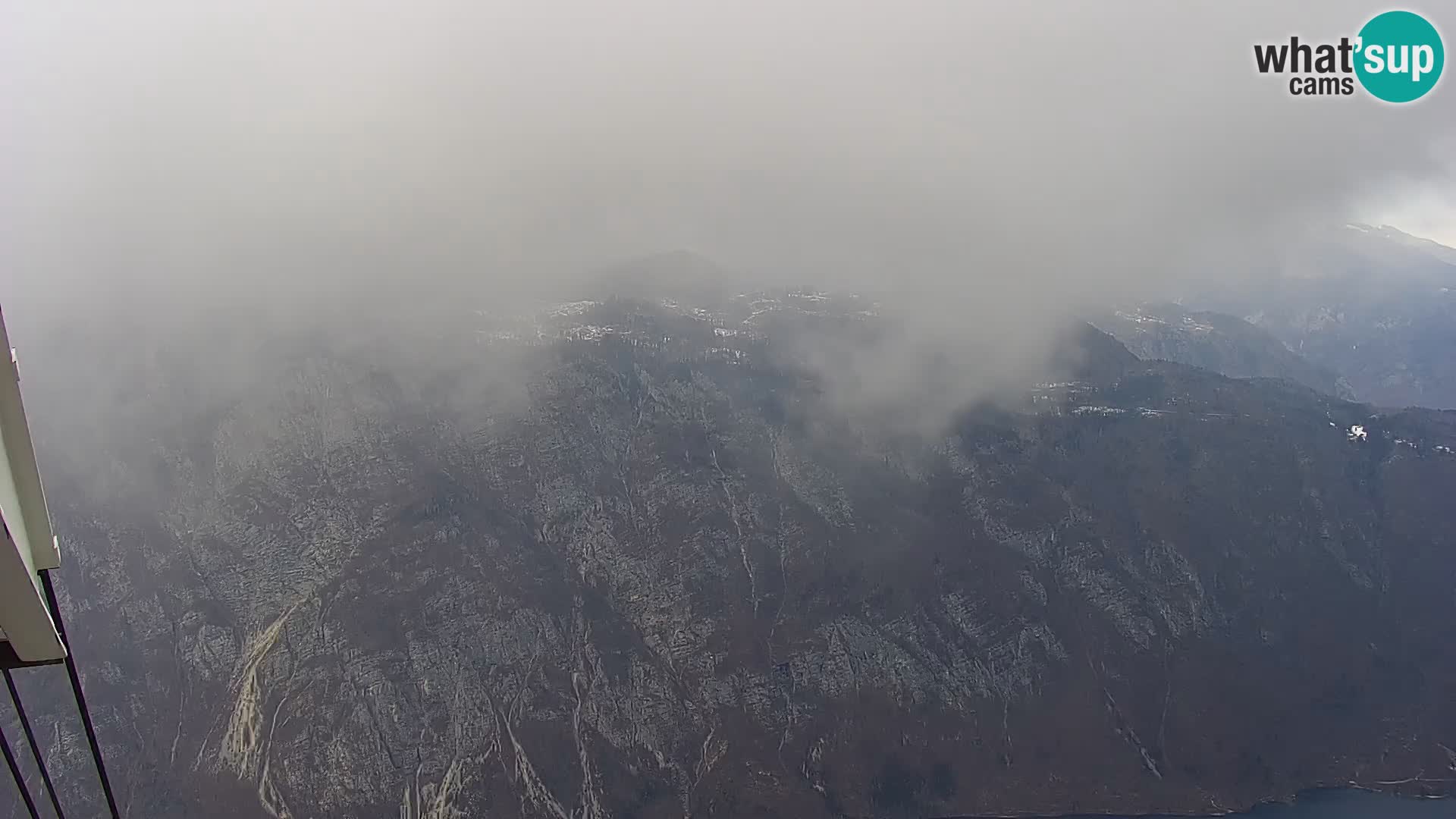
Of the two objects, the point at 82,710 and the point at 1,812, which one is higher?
the point at 82,710

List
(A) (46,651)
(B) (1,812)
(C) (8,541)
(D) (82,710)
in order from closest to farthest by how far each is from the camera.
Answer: (C) (8,541), (A) (46,651), (D) (82,710), (B) (1,812)

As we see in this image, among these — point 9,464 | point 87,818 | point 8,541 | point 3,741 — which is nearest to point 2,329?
point 9,464

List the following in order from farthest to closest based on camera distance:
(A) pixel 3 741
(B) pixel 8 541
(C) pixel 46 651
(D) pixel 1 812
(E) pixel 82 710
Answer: (D) pixel 1 812 < (A) pixel 3 741 < (E) pixel 82 710 < (C) pixel 46 651 < (B) pixel 8 541

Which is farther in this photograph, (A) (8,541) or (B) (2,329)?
(B) (2,329)

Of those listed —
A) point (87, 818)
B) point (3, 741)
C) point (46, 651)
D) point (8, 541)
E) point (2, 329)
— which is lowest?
point (87, 818)

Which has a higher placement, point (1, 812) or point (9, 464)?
point (9, 464)

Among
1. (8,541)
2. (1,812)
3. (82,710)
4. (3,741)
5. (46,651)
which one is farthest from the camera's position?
(1,812)

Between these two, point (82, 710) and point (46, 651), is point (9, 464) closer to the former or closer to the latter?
point (46, 651)

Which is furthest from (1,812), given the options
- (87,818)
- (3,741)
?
(3,741)

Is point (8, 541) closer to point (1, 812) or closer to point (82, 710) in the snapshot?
point (82, 710)
